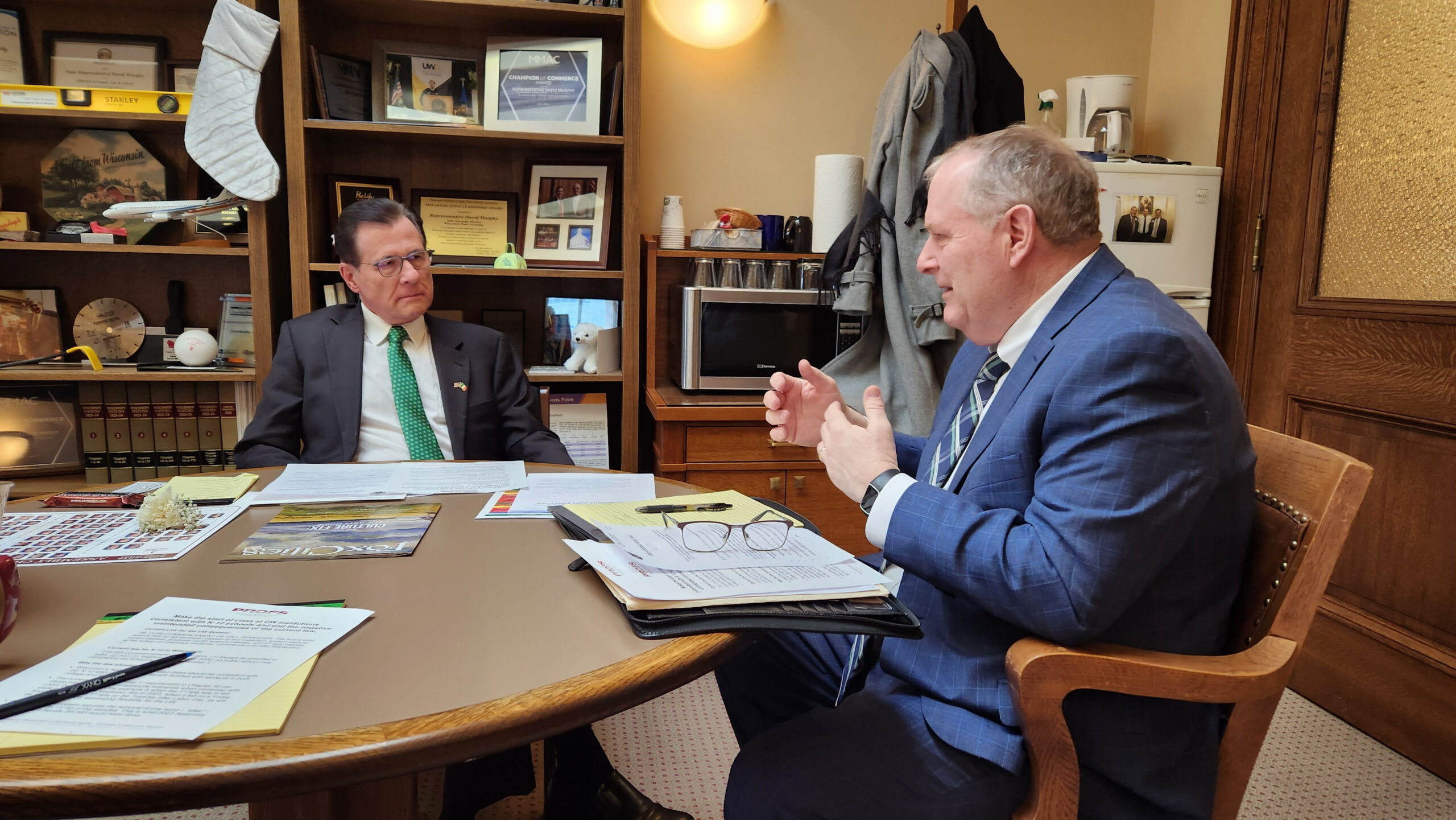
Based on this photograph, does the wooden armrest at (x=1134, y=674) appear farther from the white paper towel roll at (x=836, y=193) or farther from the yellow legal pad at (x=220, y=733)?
the white paper towel roll at (x=836, y=193)

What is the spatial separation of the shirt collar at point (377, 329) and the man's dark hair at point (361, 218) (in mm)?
130

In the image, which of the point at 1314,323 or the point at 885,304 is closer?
the point at 1314,323

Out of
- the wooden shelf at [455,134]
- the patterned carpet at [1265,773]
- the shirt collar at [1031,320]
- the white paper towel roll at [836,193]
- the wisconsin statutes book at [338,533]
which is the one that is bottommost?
the patterned carpet at [1265,773]

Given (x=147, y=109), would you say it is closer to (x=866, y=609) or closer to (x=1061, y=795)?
(x=866, y=609)

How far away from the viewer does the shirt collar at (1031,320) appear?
1205mm

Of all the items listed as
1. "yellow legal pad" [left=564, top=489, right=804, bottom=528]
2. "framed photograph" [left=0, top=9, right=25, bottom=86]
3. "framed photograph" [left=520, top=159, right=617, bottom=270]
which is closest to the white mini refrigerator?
"framed photograph" [left=520, top=159, right=617, bottom=270]

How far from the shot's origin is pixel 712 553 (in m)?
1.05

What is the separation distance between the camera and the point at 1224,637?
3.66 ft

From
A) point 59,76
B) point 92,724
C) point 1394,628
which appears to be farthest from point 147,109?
point 1394,628

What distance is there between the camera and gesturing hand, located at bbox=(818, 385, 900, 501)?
1160 mm

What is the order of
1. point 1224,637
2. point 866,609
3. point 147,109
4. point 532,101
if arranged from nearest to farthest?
1. point 866,609
2. point 1224,637
3. point 147,109
4. point 532,101

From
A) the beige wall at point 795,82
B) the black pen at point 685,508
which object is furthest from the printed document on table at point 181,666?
the beige wall at point 795,82

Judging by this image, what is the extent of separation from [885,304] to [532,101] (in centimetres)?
131

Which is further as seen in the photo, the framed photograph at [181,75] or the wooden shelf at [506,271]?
the framed photograph at [181,75]
